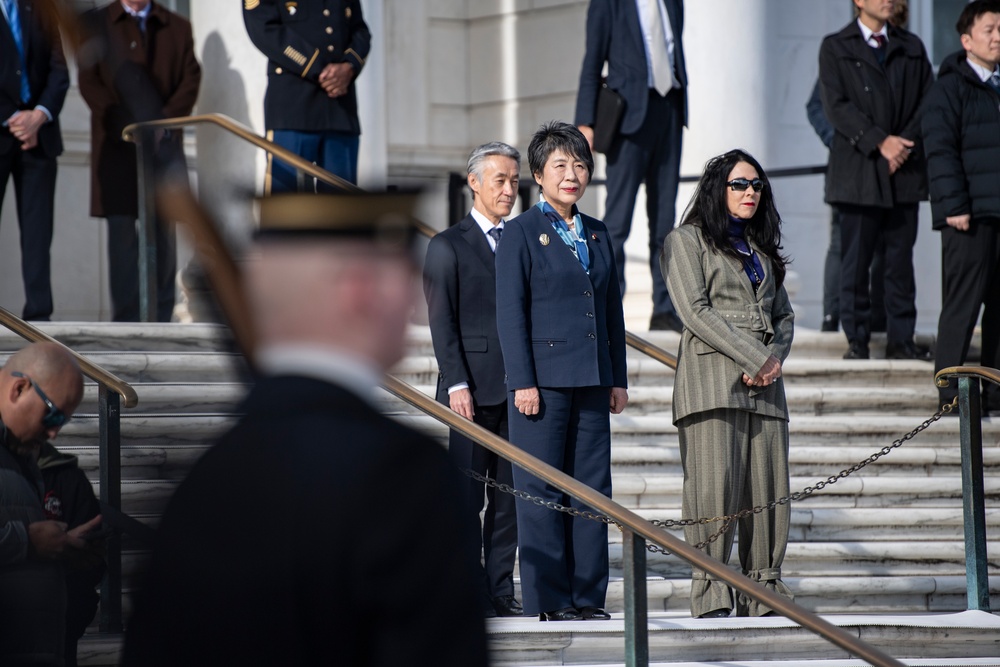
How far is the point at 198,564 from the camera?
4.82ft

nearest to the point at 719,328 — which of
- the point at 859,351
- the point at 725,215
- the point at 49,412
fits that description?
the point at 725,215

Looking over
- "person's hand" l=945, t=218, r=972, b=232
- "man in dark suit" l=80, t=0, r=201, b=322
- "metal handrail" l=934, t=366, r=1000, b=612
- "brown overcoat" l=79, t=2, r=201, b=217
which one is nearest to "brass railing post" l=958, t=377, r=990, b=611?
"metal handrail" l=934, t=366, r=1000, b=612

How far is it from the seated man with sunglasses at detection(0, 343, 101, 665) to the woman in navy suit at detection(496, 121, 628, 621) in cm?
159

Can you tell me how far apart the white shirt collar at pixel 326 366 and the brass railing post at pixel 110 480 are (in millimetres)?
2533

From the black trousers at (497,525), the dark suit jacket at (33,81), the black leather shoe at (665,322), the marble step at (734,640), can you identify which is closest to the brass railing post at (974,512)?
the marble step at (734,640)

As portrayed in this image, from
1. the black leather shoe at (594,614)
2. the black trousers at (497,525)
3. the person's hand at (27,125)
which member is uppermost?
the person's hand at (27,125)

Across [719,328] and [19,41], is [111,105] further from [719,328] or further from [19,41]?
[719,328]

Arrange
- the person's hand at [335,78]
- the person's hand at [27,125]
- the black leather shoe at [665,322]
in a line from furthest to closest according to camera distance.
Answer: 1. the black leather shoe at [665,322]
2. the person's hand at [335,78]
3. the person's hand at [27,125]

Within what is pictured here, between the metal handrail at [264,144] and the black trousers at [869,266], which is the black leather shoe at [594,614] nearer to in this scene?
the metal handrail at [264,144]

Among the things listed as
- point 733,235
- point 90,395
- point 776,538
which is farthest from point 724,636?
point 90,395

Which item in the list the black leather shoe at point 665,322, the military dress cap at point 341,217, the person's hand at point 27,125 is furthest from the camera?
the black leather shoe at point 665,322

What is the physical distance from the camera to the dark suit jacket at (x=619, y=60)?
26.6ft

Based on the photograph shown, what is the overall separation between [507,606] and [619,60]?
3.70 m

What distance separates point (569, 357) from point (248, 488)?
3974 millimetres
